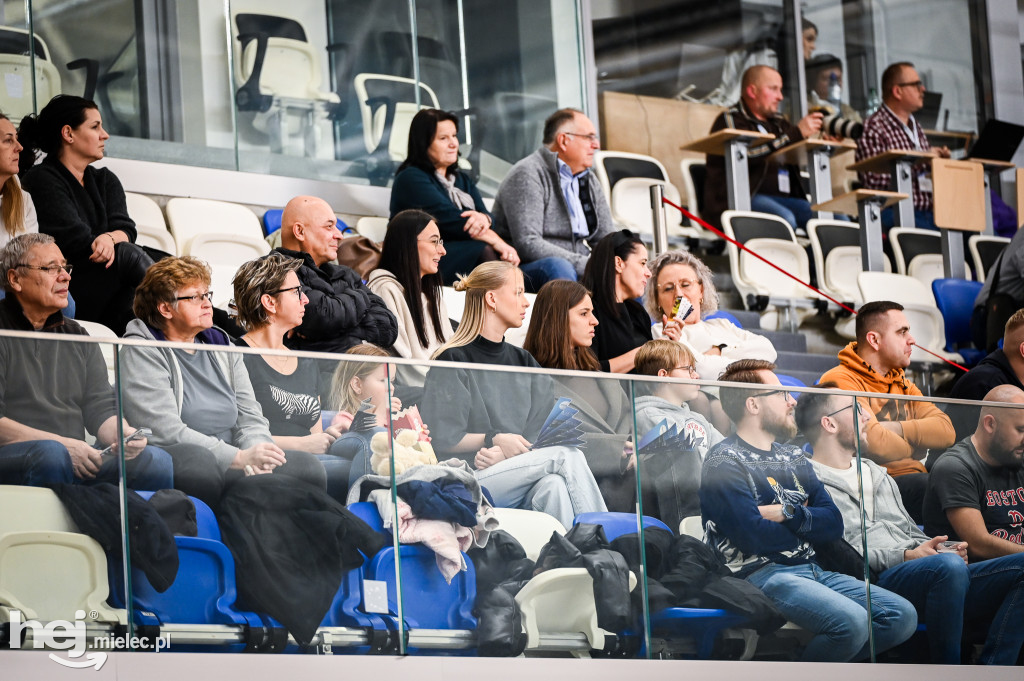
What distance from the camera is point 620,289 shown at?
18.0 feet

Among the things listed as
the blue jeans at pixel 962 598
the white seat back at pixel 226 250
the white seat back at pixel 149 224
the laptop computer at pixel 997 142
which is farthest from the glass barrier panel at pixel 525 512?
the laptop computer at pixel 997 142

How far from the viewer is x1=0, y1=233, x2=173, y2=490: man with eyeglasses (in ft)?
10.6

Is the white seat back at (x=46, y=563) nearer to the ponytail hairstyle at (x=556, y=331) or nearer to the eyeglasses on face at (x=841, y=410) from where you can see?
the ponytail hairstyle at (x=556, y=331)

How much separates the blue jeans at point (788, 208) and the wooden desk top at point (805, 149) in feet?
0.75

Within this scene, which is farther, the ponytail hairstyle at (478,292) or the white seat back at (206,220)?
the white seat back at (206,220)

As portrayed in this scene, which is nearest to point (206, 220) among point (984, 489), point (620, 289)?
point (620, 289)

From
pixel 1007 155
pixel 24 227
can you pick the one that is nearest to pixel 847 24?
pixel 1007 155

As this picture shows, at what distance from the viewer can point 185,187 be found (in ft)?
22.0

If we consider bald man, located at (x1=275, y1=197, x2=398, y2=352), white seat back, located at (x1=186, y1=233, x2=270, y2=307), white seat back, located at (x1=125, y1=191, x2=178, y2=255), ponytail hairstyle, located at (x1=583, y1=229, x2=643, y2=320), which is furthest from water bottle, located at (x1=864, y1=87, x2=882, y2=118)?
bald man, located at (x1=275, y1=197, x2=398, y2=352)

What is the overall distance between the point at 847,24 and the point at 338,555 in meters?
8.24

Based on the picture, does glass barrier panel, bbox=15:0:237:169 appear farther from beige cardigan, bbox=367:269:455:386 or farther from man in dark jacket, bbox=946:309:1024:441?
man in dark jacket, bbox=946:309:1024:441

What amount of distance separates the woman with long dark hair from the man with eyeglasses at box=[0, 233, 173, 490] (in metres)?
2.66

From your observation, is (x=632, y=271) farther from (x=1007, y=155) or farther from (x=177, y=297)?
(x=1007, y=155)

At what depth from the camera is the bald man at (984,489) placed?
4.47m
